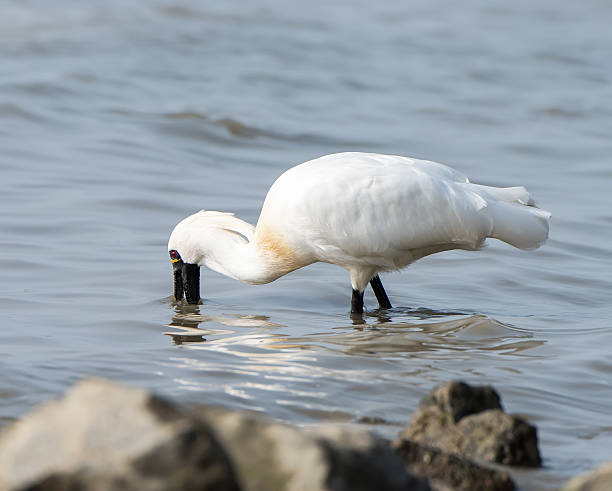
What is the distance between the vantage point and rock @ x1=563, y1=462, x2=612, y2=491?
3.76m

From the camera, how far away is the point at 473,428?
4527mm

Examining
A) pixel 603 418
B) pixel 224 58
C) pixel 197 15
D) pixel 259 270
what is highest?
pixel 197 15

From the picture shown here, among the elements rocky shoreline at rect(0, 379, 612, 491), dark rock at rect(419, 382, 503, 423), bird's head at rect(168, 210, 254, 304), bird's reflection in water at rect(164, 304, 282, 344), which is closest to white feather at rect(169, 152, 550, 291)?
bird's head at rect(168, 210, 254, 304)

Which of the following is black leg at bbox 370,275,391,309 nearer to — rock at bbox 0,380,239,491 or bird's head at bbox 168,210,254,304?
bird's head at bbox 168,210,254,304

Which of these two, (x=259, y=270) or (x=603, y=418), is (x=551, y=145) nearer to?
(x=259, y=270)

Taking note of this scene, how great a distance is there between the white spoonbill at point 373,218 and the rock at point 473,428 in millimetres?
3279

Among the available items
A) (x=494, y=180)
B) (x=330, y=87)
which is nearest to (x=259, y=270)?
(x=494, y=180)

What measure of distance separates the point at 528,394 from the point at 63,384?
253cm

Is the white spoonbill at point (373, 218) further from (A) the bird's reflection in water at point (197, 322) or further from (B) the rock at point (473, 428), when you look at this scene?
(B) the rock at point (473, 428)

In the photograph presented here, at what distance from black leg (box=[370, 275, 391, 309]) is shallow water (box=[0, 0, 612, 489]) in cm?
17

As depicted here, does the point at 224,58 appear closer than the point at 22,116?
No

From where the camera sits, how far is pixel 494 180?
13516 mm

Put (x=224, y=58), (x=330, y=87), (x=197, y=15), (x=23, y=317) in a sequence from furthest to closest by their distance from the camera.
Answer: (x=197, y=15) < (x=224, y=58) < (x=330, y=87) < (x=23, y=317)

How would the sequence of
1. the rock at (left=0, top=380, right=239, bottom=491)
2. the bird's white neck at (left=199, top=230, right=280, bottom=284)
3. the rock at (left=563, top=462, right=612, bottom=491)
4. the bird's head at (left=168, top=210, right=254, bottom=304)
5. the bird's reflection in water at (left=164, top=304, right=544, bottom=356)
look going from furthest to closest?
the bird's head at (left=168, top=210, right=254, bottom=304) → the bird's white neck at (left=199, top=230, right=280, bottom=284) → the bird's reflection in water at (left=164, top=304, right=544, bottom=356) → the rock at (left=563, top=462, right=612, bottom=491) → the rock at (left=0, top=380, right=239, bottom=491)
